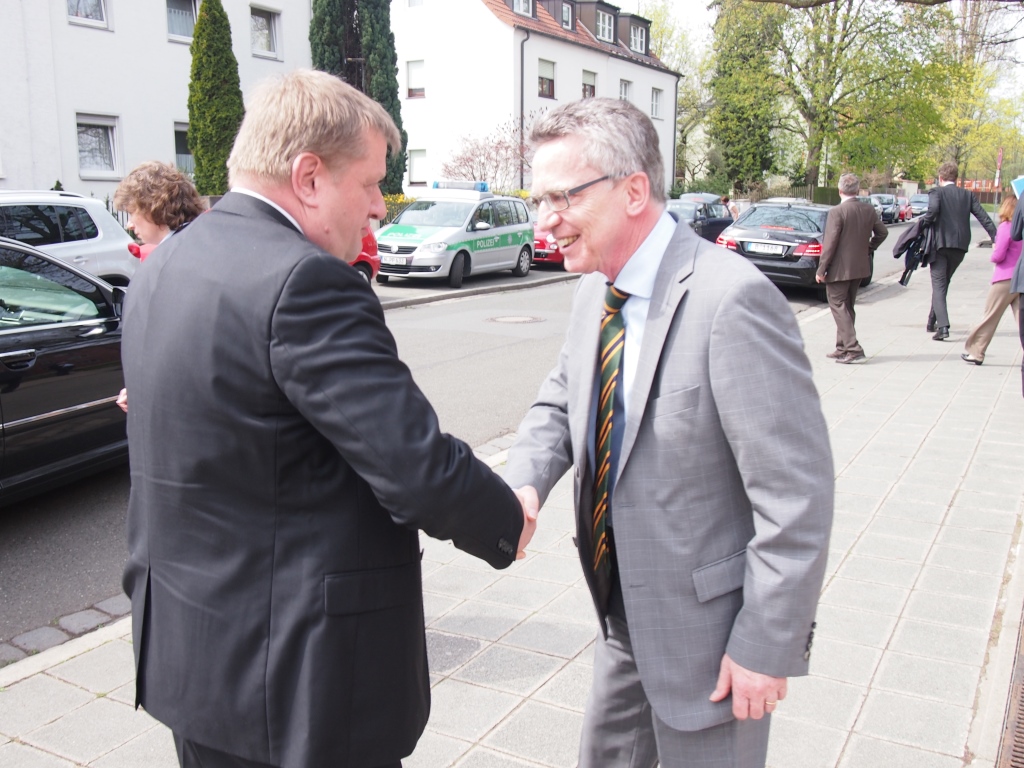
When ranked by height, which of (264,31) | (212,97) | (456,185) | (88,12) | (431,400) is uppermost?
(264,31)

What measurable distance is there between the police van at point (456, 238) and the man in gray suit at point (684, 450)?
49.5 ft

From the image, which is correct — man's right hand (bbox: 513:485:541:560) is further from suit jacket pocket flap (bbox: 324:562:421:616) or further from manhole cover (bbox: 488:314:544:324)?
manhole cover (bbox: 488:314:544:324)

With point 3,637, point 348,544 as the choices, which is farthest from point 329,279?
point 3,637

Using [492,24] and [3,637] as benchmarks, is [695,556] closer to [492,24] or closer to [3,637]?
[3,637]

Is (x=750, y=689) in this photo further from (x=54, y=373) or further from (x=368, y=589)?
(x=54, y=373)

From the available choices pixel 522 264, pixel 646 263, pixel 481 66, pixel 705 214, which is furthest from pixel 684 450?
pixel 481 66

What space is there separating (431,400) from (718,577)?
21.4ft

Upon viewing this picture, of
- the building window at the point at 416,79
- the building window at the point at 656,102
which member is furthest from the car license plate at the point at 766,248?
the building window at the point at 656,102

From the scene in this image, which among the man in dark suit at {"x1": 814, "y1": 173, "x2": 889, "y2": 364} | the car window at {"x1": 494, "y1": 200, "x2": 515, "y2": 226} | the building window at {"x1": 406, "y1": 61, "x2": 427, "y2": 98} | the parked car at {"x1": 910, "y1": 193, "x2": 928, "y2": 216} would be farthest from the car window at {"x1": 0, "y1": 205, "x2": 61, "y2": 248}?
the parked car at {"x1": 910, "y1": 193, "x2": 928, "y2": 216}

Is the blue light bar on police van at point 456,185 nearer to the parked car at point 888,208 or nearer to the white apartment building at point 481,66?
the white apartment building at point 481,66

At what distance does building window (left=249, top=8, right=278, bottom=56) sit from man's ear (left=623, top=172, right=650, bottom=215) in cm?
2453

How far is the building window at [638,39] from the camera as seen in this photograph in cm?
4250

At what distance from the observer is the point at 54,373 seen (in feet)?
17.0

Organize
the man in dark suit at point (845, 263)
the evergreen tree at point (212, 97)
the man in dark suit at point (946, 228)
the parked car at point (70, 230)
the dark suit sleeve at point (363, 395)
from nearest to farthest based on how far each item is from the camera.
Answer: the dark suit sleeve at point (363, 395) → the man in dark suit at point (845, 263) → the parked car at point (70, 230) → the man in dark suit at point (946, 228) → the evergreen tree at point (212, 97)
